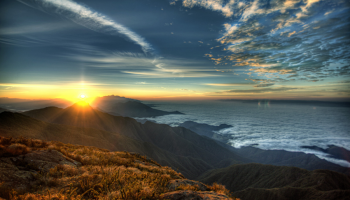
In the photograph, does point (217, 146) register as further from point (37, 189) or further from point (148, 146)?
point (37, 189)

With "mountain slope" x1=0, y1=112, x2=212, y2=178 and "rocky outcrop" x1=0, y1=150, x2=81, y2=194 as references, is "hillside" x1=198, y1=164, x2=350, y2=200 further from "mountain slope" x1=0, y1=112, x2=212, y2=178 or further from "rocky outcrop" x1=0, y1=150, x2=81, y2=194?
"rocky outcrop" x1=0, y1=150, x2=81, y2=194

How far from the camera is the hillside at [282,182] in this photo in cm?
4328

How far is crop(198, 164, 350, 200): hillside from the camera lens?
43.3 meters

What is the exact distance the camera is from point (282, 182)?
58.6 metres

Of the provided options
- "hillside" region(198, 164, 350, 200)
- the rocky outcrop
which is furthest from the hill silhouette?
the rocky outcrop

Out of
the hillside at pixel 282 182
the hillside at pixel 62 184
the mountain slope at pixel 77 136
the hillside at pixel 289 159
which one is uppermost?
the hillside at pixel 62 184

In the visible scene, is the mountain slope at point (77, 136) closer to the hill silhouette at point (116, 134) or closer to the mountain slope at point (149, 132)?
the hill silhouette at point (116, 134)

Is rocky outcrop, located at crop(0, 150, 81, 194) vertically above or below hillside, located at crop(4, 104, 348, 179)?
above

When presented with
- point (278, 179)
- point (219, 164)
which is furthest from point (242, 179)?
point (219, 164)

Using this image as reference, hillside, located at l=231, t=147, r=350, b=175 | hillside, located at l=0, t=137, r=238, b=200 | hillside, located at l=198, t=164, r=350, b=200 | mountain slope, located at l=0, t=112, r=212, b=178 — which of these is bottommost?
hillside, located at l=231, t=147, r=350, b=175

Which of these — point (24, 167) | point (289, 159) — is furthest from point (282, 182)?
point (24, 167)

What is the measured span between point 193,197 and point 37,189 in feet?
17.5

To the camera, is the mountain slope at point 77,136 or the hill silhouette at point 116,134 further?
the hill silhouette at point 116,134

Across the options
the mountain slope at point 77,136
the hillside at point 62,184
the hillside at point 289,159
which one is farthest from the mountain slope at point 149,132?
the hillside at point 62,184
